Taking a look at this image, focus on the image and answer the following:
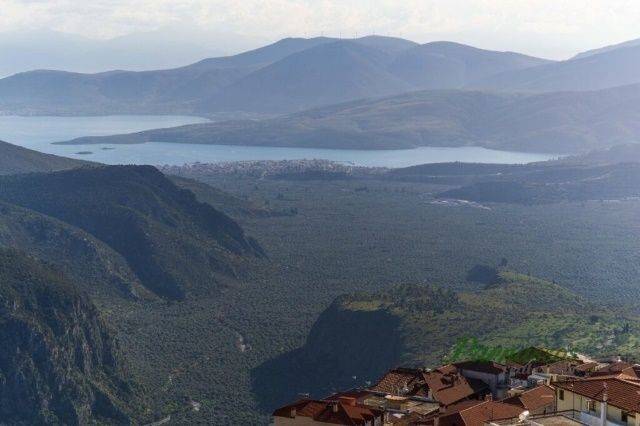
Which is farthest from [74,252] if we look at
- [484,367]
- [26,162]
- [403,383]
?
[484,367]

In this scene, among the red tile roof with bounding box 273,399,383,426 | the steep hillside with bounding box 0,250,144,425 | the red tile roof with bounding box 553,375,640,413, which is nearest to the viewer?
the red tile roof with bounding box 553,375,640,413

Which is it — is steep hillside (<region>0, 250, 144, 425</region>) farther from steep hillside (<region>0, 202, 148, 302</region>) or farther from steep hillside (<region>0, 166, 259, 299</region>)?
steep hillside (<region>0, 166, 259, 299</region>)

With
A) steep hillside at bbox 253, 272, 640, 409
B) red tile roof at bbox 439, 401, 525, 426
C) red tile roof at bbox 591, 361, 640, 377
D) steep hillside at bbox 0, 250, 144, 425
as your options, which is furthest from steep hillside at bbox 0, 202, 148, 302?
red tile roof at bbox 439, 401, 525, 426

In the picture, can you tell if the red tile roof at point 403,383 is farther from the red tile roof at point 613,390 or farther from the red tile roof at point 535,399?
the red tile roof at point 613,390

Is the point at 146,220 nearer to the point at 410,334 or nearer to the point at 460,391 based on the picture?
the point at 410,334

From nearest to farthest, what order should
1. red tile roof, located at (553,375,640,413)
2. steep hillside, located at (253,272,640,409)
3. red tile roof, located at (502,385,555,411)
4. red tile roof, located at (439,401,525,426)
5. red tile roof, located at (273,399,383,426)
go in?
red tile roof, located at (553,375,640,413)
red tile roof, located at (439,401,525,426)
red tile roof, located at (502,385,555,411)
red tile roof, located at (273,399,383,426)
steep hillside, located at (253,272,640,409)
